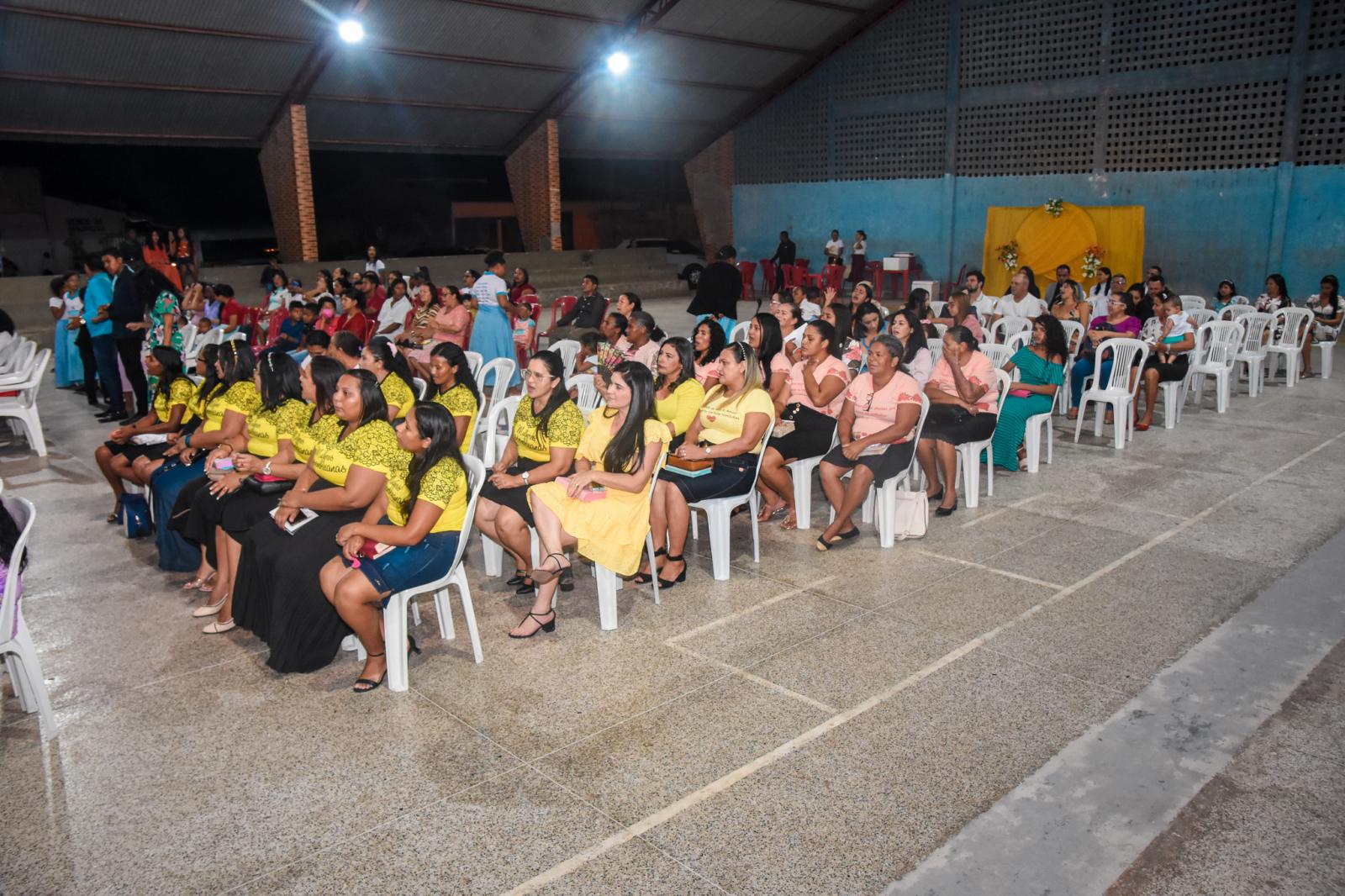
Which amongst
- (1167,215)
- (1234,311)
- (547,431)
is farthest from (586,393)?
(1167,215)

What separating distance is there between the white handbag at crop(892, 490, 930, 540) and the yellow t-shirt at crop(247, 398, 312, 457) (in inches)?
114

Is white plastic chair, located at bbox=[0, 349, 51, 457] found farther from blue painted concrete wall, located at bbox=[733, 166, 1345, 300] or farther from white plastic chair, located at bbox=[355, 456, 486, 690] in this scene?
blue painted concrete wall, located at bbox=[733, 166, 1345, 300]

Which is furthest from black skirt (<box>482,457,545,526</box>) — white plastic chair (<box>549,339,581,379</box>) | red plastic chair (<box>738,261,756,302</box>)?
red plastic chair (<box>738,261,756,302</box>)

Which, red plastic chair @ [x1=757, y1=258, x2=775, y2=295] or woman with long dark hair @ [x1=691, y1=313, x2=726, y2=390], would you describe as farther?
red plastic chair @ [x1=757, y1=258, x2=775, y2=295]

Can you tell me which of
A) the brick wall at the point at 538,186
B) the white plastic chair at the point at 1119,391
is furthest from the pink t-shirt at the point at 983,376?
the brick wall at the point at 538,186

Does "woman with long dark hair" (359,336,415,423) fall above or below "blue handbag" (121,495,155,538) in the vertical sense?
above

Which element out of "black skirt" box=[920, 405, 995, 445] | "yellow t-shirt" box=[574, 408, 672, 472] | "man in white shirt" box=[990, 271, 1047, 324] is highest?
"man in white shirt" box=[990, 271, 1047, 324]

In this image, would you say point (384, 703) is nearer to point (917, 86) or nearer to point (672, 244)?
point (917, 86)

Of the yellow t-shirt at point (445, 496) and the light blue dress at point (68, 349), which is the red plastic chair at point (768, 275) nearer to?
the light blue dress at point (68, 349)

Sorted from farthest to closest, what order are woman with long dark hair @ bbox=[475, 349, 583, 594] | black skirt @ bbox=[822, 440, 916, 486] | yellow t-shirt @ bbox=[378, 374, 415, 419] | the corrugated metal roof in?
the corrugated metal roof
black skirt @ bbox=[822, 440, 916, 486]
yellow t-shirt @ bbox=[378, 374, 415, 419]
woman with long dark hair @ bbox=[475, 349, 583, 594]

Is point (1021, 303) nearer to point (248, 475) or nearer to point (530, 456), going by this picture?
point (530, 456)

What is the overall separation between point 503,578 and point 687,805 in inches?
83.9

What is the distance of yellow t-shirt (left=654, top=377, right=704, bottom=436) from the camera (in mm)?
4793

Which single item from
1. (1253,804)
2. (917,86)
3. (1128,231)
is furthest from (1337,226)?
(1253,804)
